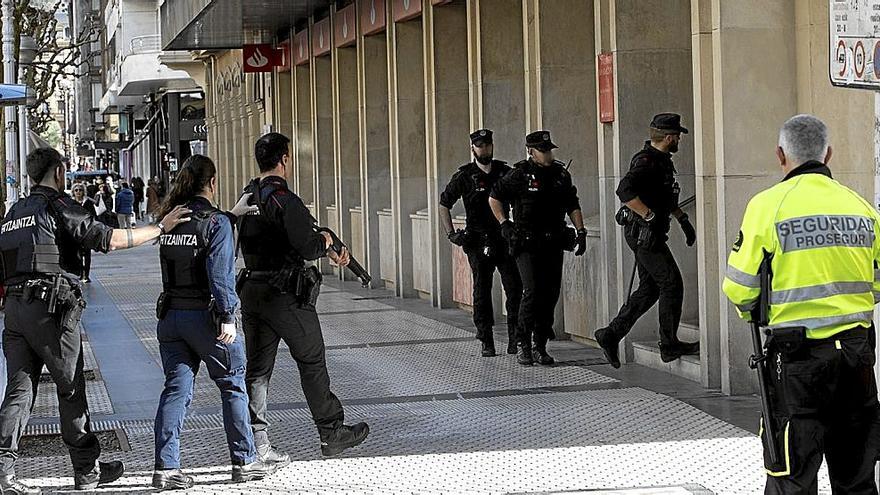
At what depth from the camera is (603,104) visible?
42.4 feet

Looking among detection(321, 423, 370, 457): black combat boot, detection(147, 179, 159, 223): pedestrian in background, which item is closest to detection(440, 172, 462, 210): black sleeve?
detection(147, 179, 159, 223): pedestrian in background

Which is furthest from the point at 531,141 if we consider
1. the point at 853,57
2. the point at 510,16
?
the point at 853,57

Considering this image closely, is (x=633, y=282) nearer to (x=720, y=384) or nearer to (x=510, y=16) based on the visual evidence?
(x=720, y=384)

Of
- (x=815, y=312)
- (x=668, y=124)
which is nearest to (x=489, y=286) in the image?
(x=668, y=124)

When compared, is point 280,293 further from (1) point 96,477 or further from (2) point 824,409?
(2) point 824,409

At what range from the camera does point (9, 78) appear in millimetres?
21953

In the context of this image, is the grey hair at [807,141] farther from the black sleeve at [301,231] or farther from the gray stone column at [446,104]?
the gray stone column at [446,104]

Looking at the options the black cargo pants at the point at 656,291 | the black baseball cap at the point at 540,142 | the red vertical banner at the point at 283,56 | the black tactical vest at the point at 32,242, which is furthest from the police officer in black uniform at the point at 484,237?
the red vertical banner at the point at 283,56

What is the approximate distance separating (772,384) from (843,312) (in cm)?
41

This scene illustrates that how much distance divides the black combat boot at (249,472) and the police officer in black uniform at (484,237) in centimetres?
488

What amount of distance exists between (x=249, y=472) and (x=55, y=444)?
6.77ft

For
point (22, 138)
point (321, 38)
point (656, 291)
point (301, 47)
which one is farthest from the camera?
point (301, 47)

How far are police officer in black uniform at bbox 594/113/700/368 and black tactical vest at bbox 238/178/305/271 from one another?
3507 mm

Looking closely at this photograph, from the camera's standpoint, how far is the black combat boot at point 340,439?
8930 millimetres
